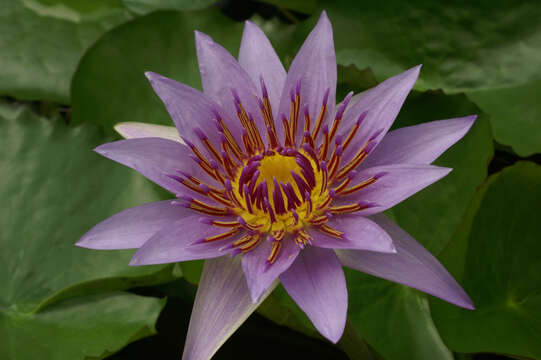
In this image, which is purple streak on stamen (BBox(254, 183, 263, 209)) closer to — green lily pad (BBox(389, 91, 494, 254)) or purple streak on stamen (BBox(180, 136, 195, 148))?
purple streak on stamen (BBox(180, 136, 195, 148))

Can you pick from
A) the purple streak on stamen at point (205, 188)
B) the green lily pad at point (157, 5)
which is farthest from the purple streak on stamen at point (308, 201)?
the green lily pad at point (157, 5)

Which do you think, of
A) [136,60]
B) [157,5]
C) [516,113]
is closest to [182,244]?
[136,60]

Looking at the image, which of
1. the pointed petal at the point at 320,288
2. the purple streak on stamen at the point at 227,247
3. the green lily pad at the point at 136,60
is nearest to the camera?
the pointed petal at the point at 320,288

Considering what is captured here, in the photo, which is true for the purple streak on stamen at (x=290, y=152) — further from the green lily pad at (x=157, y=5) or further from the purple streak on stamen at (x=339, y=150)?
the green lily pad at (x=157, y=5)

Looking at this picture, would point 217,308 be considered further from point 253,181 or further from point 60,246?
point 60,246

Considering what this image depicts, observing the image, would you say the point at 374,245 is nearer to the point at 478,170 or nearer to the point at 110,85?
the point at 478,170

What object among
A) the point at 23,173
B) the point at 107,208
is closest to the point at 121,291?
the point at 107,208
